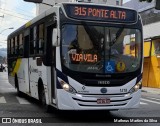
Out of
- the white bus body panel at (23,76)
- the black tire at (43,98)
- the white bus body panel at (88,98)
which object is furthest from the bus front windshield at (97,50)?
the white bus body panel at (23,76)

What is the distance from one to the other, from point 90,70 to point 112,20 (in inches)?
61.6

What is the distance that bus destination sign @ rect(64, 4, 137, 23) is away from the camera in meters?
11.6

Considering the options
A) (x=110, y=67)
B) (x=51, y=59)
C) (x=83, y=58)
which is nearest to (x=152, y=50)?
(x=51, y=59)

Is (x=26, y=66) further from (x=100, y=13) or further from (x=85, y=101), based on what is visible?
(x=85, y=101)

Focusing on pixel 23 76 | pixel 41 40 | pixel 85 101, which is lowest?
pixel 85 101

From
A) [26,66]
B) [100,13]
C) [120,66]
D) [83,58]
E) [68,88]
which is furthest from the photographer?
[26,66]

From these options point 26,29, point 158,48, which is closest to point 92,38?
point 26,29

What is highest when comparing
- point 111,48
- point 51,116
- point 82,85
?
point 111,48

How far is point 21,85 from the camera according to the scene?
1802 cm

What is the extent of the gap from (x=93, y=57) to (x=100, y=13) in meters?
1.29

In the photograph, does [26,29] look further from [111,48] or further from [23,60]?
[111,48]

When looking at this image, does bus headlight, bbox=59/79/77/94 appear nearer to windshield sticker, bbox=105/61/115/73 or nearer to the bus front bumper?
the bus front bumper

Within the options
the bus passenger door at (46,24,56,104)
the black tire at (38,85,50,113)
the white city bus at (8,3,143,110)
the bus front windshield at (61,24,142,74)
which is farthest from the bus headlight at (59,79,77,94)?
the black tire at (38,85,50,113)

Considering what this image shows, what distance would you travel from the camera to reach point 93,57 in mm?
11383
